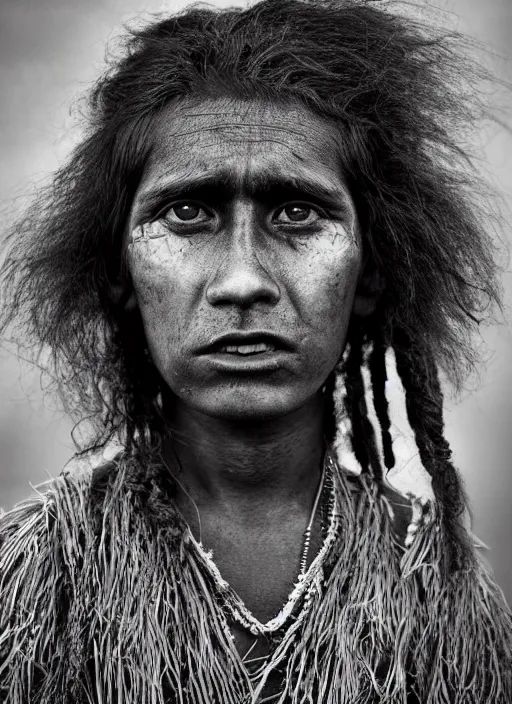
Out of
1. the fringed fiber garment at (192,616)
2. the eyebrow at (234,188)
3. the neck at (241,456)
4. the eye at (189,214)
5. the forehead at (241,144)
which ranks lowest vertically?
the fringed fiber garment at (192,616)

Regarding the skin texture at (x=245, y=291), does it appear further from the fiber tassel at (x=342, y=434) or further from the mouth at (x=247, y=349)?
the fiber tassel at (x=342, y=434)

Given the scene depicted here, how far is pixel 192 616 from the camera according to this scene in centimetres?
213

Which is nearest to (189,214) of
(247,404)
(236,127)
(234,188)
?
(234,188)

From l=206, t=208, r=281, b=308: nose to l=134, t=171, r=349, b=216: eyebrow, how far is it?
0.06 m

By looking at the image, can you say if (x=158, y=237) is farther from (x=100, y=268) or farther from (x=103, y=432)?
(x=103, y=432)

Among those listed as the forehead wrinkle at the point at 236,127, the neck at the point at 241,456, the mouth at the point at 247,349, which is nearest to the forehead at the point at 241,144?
the forehead wrinkle at the point at 236,127

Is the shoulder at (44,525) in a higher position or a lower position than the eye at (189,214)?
lower

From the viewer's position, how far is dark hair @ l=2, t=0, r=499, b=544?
7.52ft

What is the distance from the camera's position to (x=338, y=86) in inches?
90.3

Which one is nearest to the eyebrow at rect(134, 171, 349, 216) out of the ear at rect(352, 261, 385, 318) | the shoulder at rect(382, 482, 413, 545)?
the ear at rect(352, 261, 385, 318)

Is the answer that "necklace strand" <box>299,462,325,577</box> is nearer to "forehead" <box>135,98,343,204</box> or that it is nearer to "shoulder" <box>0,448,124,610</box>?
"shoulder" <box>0,448,124,610</box>

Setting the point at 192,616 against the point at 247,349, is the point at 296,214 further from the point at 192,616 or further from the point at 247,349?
the point at 192,616

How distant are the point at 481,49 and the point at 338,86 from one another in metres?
0.61

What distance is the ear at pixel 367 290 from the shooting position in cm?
244
